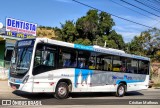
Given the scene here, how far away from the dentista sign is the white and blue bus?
11897 mm

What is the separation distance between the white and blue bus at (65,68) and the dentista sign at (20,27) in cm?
1190

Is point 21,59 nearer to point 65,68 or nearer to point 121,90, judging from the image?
point 65,68

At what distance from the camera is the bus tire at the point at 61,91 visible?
15.9 metres

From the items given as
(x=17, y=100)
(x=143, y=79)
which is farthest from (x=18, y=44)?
(x=143, y=79)

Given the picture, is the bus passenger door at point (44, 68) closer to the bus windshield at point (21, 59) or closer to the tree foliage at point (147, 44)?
the bus windshield at point (21, 59)

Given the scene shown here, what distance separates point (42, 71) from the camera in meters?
15.1

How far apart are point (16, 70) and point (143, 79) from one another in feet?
34.4

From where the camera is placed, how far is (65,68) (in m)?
16.2

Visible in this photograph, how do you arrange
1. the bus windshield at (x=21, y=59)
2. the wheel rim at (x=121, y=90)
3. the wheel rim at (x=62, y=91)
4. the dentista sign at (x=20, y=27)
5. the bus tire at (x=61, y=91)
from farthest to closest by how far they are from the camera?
1. the dentista sign at (x=20, y=27)
2. the wheel rim at (x=121, y=90)
3. the wheel rim at (x=62, y=91)
4. the bus tire at (x=61, y=91)
5. the bus windshield at (x=21, y=59)

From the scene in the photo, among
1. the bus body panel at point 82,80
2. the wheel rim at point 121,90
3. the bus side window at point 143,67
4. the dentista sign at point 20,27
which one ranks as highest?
the dentista sign at point 20,27

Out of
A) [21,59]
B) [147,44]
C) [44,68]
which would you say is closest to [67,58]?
[44,68]

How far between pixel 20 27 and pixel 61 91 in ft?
47.1

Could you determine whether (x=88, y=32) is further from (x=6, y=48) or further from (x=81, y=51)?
(x=81, y=51)

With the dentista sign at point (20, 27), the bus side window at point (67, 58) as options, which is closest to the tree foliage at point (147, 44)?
the dentista sign at point (20, 27)
